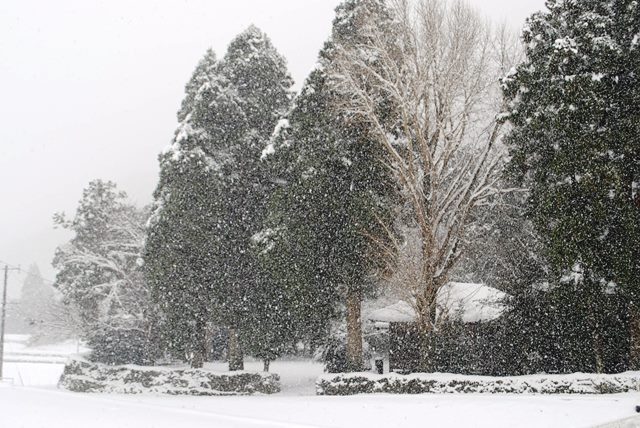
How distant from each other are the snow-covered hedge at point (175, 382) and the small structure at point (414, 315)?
216 inches

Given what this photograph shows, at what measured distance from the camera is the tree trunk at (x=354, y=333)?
848 inches

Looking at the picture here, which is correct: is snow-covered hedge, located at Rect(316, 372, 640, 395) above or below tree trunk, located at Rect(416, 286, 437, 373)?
below

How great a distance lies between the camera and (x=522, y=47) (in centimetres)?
2033

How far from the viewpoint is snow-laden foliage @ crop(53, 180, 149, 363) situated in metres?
30.7

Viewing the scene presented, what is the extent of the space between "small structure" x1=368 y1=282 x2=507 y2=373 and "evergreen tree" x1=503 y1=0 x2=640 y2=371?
599 centimetres

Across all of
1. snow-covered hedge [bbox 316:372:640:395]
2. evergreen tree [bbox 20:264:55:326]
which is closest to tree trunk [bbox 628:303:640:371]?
snow-covered hedge [bbox 316:372:640:395]

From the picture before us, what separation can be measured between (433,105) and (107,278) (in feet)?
68.0

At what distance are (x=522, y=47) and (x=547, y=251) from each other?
746 cm

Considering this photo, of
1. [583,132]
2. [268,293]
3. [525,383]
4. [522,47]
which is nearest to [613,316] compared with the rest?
[525,383]

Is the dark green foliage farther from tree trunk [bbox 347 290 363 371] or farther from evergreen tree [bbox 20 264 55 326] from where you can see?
evergreen tree [bbox 20 264 55 326]

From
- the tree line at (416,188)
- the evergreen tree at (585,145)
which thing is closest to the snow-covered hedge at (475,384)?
the tree line at (416,188)

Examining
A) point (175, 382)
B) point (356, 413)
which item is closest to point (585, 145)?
point (356, 413)

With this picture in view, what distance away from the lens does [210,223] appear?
961 inches

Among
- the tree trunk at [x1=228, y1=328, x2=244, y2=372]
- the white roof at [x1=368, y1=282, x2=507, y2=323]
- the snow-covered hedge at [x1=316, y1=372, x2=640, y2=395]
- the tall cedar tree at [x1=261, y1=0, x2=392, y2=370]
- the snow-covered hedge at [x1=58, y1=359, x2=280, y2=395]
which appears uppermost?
the tall cedar tree at [x1=261, y1=0, x2=392, y2=370]
